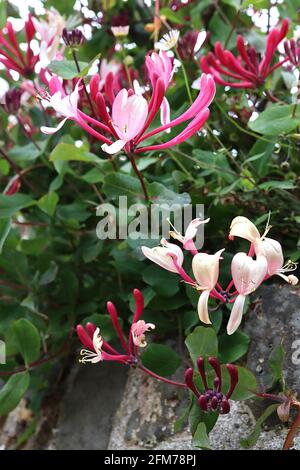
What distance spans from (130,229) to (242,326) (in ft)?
0.56

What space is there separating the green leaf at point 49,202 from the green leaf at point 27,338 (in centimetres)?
16

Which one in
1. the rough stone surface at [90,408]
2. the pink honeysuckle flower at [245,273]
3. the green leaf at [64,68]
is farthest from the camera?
the rough stone surface at [90,408]

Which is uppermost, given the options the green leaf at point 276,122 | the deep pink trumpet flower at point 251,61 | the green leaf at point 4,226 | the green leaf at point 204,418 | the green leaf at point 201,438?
the deep pink trumpet flower at point 251,61

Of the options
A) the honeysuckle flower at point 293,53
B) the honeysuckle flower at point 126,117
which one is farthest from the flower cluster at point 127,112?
the honeysuckle flower at point 293,53

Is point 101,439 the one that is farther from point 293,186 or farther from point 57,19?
point 57,19

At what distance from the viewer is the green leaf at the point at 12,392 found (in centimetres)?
73

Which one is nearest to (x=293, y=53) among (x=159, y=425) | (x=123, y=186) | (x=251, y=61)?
(x=251, y=61)

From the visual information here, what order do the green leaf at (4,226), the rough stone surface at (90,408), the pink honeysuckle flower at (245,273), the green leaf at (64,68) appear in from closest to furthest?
the pink honeysuckle flower at (245,273)
the green leaf at (64,68)
the green leaf at (4,226)
the rough stone surface at (90,408)

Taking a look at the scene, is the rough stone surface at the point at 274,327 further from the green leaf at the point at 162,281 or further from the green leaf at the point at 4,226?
the green leaf at the point at 4,226

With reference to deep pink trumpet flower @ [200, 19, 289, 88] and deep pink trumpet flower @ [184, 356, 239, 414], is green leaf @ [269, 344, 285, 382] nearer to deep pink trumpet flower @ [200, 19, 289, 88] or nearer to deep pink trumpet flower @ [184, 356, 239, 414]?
deep pink trumpet flower @ [184, 356, 239, 414]

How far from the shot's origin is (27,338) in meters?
0.76

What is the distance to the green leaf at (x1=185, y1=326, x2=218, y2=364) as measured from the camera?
615mm

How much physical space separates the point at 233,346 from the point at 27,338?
234 millimetres
